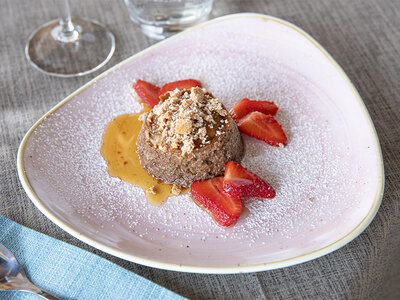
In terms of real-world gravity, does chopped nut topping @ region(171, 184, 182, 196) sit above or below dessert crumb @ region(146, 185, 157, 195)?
above

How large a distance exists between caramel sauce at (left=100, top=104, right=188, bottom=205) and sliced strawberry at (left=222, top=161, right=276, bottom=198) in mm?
168

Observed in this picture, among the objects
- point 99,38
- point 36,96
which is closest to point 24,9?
point 99,38

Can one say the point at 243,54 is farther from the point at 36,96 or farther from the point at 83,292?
the point at 83,292

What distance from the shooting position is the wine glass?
6.31ft

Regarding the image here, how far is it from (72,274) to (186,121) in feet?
1.79

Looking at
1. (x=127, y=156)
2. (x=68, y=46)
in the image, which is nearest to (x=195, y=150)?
(x=127, y=156)

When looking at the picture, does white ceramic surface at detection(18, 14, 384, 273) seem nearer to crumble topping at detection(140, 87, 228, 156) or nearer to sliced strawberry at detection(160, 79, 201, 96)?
sliced strawberry at detection(160, 79, 201, 96)

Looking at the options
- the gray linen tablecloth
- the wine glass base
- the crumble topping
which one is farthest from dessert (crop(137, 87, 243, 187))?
the wine glass base

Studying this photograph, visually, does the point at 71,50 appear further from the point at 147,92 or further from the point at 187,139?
the point at 187,139

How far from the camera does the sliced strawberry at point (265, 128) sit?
5.17ft

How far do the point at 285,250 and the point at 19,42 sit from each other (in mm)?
1477

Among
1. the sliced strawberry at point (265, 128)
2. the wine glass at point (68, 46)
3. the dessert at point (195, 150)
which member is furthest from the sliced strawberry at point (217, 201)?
the wine glass at point (68, 46)

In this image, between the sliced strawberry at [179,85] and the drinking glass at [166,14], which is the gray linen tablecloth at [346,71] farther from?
the sliced strawberry at [179,85]

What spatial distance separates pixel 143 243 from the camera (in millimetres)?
1316
